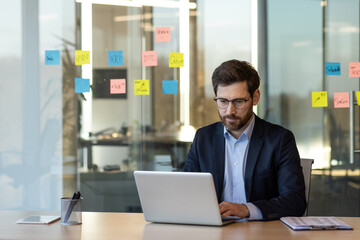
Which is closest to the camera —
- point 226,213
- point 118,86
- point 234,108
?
point 226,213

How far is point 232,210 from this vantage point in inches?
86.0

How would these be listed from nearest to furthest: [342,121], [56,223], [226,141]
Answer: [56,223]
[226,141]
[342,121]

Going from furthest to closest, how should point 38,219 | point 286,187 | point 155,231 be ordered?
point 286,187, point 38,219, point 155,231

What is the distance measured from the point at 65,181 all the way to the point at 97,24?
48.1 inches

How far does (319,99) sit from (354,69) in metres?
0.33

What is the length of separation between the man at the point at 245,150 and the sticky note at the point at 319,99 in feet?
5.15

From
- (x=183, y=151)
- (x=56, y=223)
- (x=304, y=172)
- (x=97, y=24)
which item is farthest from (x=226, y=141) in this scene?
(x=97, y=24)

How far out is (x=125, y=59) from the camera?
13.7 ft

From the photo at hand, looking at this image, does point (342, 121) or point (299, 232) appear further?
point (342, 121)

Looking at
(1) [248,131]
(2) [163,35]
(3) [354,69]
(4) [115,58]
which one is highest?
(2) [163,35]

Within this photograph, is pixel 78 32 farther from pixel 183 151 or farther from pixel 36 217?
pixel 36 217

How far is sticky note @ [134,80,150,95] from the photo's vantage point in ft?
13.5

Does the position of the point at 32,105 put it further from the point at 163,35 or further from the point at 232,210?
the point at 232,210

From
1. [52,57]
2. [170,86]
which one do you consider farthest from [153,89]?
[52,57]
